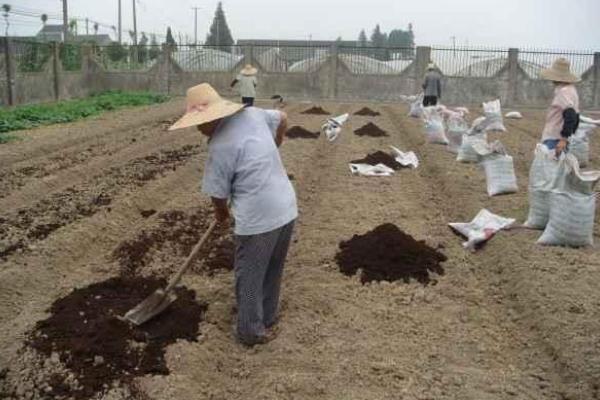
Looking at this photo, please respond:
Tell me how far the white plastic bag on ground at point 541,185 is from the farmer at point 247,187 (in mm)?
2826

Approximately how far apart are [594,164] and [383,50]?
18.1m

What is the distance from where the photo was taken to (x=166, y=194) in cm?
776

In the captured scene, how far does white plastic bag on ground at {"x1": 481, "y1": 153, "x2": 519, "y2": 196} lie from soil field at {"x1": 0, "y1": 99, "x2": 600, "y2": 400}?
17cm

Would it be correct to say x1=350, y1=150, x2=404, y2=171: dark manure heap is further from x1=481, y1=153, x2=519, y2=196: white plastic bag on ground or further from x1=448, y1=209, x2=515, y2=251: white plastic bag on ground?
x1=448, y1=209, x2=515, y2=251: white plastic bag on ground

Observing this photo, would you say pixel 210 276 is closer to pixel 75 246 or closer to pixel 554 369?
pixel 75 246

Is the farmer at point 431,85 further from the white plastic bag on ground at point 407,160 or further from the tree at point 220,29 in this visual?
the tree at point 220,29

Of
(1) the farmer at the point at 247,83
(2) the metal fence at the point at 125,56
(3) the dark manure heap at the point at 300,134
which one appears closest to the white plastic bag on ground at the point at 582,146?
(3) the dark manure heap at the point at 300,134

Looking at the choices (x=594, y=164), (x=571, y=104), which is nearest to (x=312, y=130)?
(x=594, y=164)

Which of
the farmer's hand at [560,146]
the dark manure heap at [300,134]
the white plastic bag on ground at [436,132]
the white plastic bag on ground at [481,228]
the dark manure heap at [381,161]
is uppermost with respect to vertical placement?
the farmer's hand at [560,146]

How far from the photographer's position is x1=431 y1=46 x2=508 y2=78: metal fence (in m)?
25.2

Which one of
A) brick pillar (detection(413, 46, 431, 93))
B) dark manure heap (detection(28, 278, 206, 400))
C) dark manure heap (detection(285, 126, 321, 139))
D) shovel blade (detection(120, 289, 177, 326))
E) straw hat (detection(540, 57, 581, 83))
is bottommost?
dark manure heap (detection(28, 278, 206, 400))

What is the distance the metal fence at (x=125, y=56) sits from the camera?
2627cm

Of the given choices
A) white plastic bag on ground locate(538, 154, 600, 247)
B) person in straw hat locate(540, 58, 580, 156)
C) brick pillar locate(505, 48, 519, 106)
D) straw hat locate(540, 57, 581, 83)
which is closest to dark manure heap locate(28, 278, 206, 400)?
white plastic bag on ground locate(538, 154, 600, 247)

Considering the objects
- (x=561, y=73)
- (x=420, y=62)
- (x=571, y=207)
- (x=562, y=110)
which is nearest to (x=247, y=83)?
(x=561, y=73)
